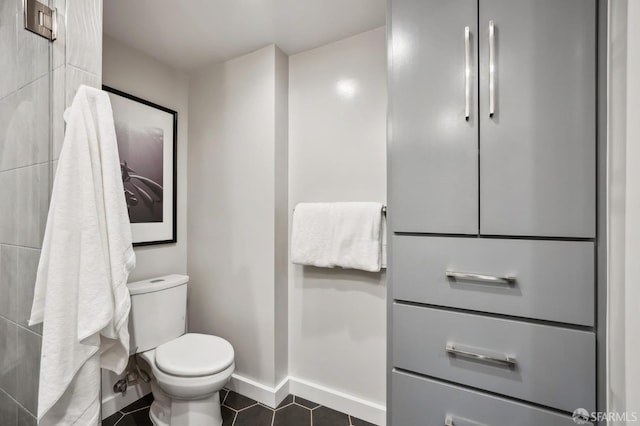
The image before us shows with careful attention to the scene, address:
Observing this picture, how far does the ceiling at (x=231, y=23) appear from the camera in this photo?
4.83ft

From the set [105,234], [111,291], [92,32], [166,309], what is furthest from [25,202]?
[166,309]

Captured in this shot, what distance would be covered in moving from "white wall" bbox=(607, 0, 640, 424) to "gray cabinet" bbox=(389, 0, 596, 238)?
0.19 feet

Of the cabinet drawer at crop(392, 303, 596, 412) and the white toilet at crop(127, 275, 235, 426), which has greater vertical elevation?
the cabinet drawer at crop(392, 303, 596, 412)

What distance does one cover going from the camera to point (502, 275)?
910mm

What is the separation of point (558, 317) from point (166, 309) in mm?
1855

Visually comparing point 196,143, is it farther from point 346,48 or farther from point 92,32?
point 346,48

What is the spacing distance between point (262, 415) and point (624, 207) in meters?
1.88

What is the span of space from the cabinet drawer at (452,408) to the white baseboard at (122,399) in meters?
1.62

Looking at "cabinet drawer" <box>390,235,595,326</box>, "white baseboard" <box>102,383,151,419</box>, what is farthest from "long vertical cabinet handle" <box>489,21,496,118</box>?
"white baseboard" <box>102,383,151,419</box>

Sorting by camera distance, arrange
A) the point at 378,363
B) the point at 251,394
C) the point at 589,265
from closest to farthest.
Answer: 1. the point at 589,265
2. the point at 378,363
3. the point at 251,394

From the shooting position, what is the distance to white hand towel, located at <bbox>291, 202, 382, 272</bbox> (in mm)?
1522

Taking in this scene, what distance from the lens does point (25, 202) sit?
109 cm

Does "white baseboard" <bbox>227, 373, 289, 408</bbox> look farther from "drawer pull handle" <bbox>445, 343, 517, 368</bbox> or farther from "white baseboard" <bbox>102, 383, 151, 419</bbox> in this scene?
"drawer pull handle" <bbox>445, 343, 517, 368</bbox>

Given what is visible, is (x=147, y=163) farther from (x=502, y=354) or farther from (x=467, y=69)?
(x=502, y=354)
